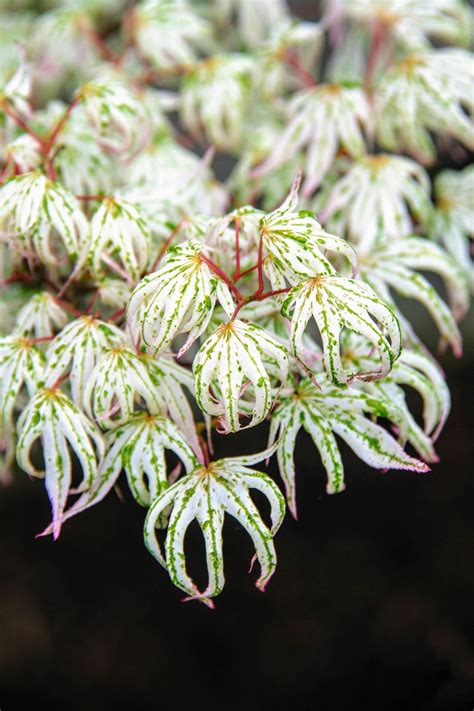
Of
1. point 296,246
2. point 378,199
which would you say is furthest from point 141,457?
point 378,199

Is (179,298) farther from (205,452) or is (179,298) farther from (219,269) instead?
(205,452)

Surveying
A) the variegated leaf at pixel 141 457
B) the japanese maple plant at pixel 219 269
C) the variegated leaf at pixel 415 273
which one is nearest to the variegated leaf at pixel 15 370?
the japanese maple plant at pixel 219 269

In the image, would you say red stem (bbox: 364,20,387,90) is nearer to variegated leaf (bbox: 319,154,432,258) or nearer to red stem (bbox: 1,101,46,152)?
variegated leaf (bbox: 319,154,432,258)

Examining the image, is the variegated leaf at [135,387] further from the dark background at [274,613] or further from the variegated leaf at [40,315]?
the dark background at [274,613]

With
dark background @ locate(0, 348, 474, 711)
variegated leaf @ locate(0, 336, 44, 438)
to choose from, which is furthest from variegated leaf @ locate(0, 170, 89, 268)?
dark background @ locate(0, 348, 474, 711)

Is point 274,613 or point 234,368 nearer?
point 234,368

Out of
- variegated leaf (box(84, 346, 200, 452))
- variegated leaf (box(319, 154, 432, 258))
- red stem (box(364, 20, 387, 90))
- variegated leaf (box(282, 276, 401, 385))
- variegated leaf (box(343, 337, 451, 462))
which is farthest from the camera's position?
red stem (box(364, 20, 387, 90))

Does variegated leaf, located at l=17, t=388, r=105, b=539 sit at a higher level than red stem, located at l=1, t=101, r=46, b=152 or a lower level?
lower
